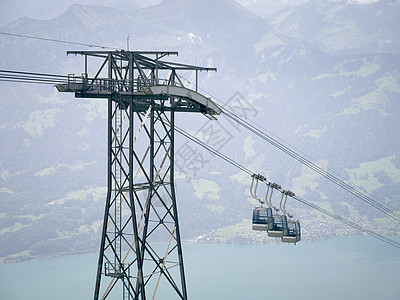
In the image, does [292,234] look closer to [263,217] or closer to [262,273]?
[263,217]

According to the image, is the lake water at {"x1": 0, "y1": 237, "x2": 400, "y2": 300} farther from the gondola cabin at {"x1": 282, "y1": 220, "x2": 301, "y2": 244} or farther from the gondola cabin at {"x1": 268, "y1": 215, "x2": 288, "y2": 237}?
the gondola cabin at {"x1": 268, "y1": 215, "x2": 288, "y2": 237}

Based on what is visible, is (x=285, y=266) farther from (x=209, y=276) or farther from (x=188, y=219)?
(x=188, y=219)

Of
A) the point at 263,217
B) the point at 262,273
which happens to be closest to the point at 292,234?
the point at 263,217

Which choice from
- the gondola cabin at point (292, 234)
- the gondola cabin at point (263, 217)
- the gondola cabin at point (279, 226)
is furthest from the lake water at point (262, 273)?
the gondola cabin at point (263, 217)

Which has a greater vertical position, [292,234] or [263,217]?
[263,217]

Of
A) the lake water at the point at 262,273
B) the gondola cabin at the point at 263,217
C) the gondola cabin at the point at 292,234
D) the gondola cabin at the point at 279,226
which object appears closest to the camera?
the gondola cabin at the point at 263,217

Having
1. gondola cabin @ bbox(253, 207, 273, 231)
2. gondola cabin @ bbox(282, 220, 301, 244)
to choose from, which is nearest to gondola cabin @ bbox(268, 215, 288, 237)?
gondola cabin @ bbox(282, 220, 301, 244)

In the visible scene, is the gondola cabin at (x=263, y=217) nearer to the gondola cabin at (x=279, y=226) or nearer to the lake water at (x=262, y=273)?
the gondola cabin at (x=279, y=226)
